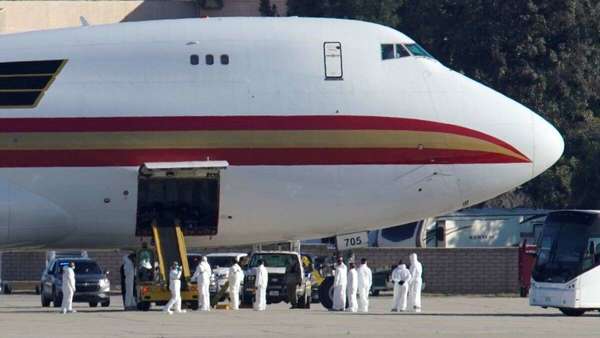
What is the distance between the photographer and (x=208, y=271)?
39969mm

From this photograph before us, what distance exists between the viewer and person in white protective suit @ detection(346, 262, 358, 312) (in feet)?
141

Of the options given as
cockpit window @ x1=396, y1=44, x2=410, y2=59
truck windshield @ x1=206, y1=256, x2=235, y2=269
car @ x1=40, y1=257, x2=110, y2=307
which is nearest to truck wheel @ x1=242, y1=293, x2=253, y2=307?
car @ x1=40, y1=257, x2=110, y2=307

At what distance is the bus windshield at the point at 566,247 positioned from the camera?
42.0 metres

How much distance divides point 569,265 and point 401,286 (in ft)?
15.3

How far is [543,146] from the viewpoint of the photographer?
37344 millimetres

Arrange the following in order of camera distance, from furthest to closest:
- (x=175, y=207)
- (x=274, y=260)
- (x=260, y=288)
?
(x=274, y=260), (x=260, y=288), (x=175, y=207)

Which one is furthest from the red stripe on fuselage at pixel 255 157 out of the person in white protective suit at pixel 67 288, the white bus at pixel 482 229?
the white bus at pixel 482 229

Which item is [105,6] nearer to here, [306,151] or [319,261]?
[319,261]

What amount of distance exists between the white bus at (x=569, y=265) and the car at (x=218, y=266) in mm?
10492

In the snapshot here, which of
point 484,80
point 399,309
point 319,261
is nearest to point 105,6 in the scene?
point 484,80

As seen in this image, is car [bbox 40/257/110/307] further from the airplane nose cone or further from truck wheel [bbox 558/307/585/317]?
the airplane nose cone

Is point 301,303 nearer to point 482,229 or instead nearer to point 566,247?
point 566,247

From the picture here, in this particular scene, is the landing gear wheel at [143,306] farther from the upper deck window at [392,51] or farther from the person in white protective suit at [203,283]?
the upper deck window at [392,51]

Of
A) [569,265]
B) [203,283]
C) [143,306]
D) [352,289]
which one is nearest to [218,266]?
[352,289]
